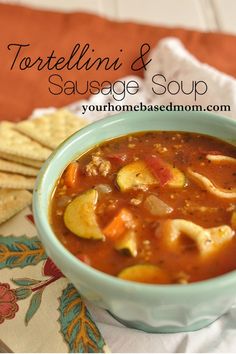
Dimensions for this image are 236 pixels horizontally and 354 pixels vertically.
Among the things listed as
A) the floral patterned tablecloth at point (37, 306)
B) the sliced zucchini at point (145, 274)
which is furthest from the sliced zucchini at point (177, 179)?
the floral patterned tablecloth at point (37, 306)

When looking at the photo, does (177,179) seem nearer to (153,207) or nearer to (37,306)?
(153,207)

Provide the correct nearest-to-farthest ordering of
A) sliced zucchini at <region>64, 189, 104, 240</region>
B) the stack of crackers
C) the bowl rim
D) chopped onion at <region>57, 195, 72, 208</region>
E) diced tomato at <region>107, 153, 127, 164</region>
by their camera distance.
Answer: the bowl rim, sliced zucchini at <region>64, 189, 104, 240</region>, chopped onion at <region>57, 195, 72, 208</region>, diced tomato at <region>107, 153, 127, 164</region>, the stack of crackers

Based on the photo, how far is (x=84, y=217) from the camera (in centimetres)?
212

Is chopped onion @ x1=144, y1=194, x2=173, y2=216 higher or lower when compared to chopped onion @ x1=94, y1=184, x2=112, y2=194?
higher

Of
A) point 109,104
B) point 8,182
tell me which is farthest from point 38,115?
point 8,182

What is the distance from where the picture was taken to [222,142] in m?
2.50

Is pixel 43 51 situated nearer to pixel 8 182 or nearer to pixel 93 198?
pixel 8 182

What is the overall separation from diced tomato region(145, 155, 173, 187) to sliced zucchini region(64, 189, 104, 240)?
26cm

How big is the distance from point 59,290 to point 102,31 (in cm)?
217

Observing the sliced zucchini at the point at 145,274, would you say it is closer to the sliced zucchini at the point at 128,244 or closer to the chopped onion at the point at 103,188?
the sliced zucchini at the point at 128,244

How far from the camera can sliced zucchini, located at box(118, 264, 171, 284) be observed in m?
1.89

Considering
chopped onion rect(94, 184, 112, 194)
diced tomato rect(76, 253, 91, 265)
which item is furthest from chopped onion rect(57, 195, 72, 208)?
diced tomato rect(76, 253, 91, 265)

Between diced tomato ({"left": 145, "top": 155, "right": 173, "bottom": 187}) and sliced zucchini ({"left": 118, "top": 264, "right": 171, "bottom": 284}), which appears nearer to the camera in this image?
sliced zucchini ({"left": 118, "top": 264, "right": 171, "bottom": 284})

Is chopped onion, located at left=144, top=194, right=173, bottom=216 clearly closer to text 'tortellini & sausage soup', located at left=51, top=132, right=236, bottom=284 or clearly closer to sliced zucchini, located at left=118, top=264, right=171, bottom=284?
text 'tortellini & sausage soup', located at left=51, top=132, right=236, bottom=284
